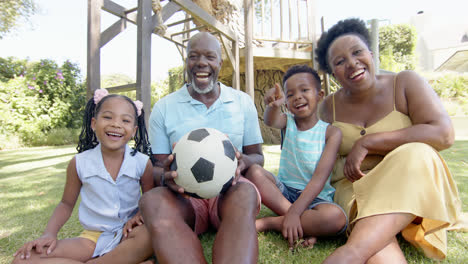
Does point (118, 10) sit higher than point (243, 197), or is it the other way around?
point (118, 10)

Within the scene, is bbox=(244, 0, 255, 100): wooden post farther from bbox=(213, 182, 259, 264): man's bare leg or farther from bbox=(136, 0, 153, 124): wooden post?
bbox=(213, 182, 259, 264): man's bare leg

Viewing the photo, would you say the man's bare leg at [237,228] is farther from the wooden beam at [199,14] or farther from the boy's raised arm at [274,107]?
the wooden beam at [199,14]

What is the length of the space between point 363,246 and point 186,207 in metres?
0.93

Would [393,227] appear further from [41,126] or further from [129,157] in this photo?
[41,126]

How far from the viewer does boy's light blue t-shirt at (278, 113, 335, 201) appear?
200 cm

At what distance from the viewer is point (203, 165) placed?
144 cm

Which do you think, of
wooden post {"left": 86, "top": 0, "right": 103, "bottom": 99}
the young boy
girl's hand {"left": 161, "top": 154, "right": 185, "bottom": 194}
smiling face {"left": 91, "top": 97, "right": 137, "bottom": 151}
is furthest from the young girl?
wooden post {"left": 86, "top": 0, "right": 103, "bottom": 99}

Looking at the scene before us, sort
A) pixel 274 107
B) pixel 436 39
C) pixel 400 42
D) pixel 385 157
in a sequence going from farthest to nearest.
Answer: pixel 436 39 → pixel 400 42 → pixel 274 107 → pixel 385 157

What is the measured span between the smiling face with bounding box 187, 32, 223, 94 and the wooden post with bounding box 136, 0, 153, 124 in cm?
175

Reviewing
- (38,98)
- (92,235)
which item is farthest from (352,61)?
(38,98)

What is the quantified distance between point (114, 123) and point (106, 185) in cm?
39

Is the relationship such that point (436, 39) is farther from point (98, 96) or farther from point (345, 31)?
point (98, 96)

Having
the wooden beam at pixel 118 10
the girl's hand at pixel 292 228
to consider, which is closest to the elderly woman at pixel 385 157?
the girl's hand at pixel 292 228

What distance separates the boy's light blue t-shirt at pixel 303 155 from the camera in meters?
2.00
